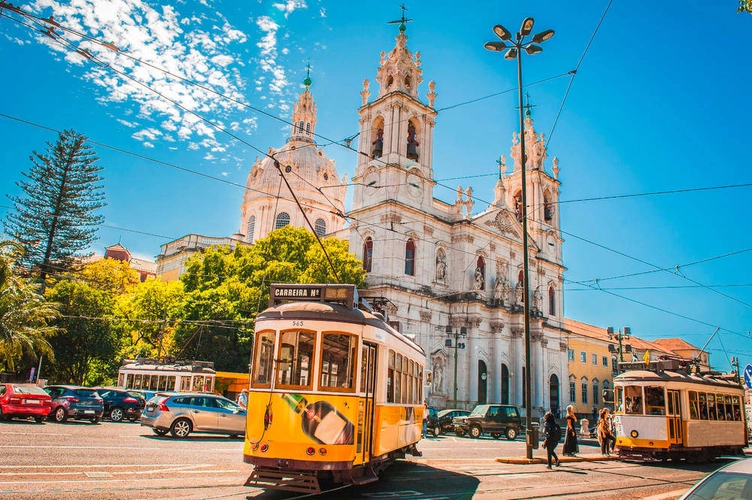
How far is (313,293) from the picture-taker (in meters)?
9.04

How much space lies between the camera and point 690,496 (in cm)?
455

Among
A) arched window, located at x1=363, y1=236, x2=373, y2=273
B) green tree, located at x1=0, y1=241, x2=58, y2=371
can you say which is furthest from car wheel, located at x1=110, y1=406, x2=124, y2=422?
arched window, located at x1=363, y1=236, x2=373, y2=273

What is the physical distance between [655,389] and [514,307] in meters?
27.4

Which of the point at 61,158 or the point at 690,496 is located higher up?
the point at 61,158

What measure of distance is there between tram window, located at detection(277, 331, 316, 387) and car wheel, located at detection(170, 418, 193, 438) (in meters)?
9.36

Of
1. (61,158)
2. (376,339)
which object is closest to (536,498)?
(376,339)

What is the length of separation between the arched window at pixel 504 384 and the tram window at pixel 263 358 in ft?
118

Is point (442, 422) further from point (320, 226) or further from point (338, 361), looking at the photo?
point (320, 226)

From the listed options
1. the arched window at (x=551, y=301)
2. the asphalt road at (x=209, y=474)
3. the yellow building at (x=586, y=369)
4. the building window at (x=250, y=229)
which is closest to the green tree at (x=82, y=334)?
the asphalt road at (x=209, y=474)

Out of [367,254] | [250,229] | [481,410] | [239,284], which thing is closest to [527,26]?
[481,410]

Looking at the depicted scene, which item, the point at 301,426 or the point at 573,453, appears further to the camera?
the point at 573,453

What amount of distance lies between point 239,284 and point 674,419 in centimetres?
2431

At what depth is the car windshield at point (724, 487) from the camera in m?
4.36

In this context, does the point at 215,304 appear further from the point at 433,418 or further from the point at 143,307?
the point at 433,418
